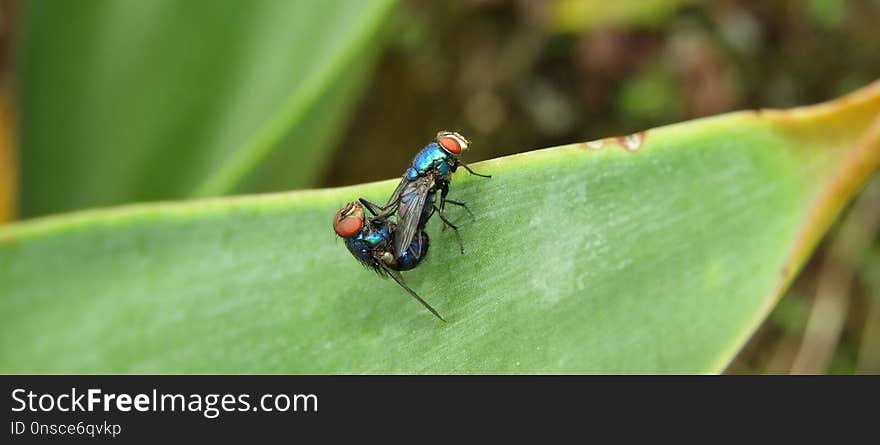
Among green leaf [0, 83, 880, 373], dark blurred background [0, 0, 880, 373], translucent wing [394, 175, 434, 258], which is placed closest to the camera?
green leaf [0, 83, 880, 373]

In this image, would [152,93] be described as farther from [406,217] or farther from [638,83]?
[638,83]

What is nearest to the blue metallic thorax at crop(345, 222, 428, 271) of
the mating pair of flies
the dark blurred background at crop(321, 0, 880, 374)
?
the mating pair of flies

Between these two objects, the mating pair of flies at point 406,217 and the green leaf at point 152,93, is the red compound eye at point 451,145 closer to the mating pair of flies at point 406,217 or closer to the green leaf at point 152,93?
the mating pair of flies at point 406,217

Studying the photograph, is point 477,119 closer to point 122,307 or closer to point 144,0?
point 144,0

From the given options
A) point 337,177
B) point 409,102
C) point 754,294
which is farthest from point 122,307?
point 409,102

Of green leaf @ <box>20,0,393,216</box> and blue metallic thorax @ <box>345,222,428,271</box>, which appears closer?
blue metallic thorax @ <box>345,222,428,271</box>

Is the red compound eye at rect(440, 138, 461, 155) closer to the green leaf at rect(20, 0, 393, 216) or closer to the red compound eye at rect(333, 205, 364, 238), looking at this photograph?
the red compound eye at rect(333, 205, 364, 238)

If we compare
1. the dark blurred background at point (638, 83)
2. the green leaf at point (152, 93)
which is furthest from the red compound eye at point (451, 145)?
the dark blurred background at point (638, 83)
